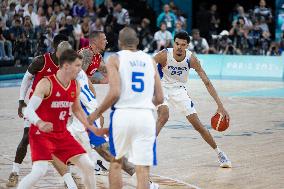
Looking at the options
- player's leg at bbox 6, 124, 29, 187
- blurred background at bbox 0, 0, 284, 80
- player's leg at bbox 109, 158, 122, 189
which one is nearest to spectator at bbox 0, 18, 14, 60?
blurred background at bbox 0, 0, 284, 80

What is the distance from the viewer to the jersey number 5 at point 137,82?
750 cm

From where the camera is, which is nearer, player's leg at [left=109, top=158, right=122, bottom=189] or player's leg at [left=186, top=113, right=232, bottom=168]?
player's leg at [left=109, top=158, right=122, bottom=189]

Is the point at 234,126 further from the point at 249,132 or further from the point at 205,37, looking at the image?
the point at 205,37

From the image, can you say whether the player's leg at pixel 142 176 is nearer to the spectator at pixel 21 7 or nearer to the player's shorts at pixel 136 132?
the player's shorts at pixel 136 132

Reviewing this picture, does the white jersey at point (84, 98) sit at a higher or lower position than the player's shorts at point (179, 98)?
higher

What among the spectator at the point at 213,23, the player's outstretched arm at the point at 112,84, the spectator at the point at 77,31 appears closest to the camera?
the player's outstretched arm at the point at 112,84

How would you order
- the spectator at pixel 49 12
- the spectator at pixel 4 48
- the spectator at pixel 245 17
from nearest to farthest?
1. the spectator at pixel 4 48
2. the spectator at pixel 49 12
3. the spectator at pixel 245 17

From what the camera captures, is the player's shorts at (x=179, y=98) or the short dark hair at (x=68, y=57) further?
the player's shorts at (x=179, y=98)

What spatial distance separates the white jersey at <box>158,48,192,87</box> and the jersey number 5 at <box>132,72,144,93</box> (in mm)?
3743

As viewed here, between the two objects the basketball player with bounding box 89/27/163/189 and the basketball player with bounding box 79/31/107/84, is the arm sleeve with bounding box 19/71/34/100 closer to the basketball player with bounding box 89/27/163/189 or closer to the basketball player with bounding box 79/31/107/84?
the basketball player with bounding box 79/31/107/84

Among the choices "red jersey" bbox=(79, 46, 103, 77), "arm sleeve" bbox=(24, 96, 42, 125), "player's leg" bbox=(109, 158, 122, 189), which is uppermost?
"red jersey" bbox=(79, 46, 103, 77)

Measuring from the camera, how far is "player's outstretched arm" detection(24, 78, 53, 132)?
7.48 m

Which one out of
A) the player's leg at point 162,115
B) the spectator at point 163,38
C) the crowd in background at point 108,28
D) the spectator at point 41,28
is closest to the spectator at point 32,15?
the crowd in background at point 108,28

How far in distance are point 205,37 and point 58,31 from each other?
6.17 m
